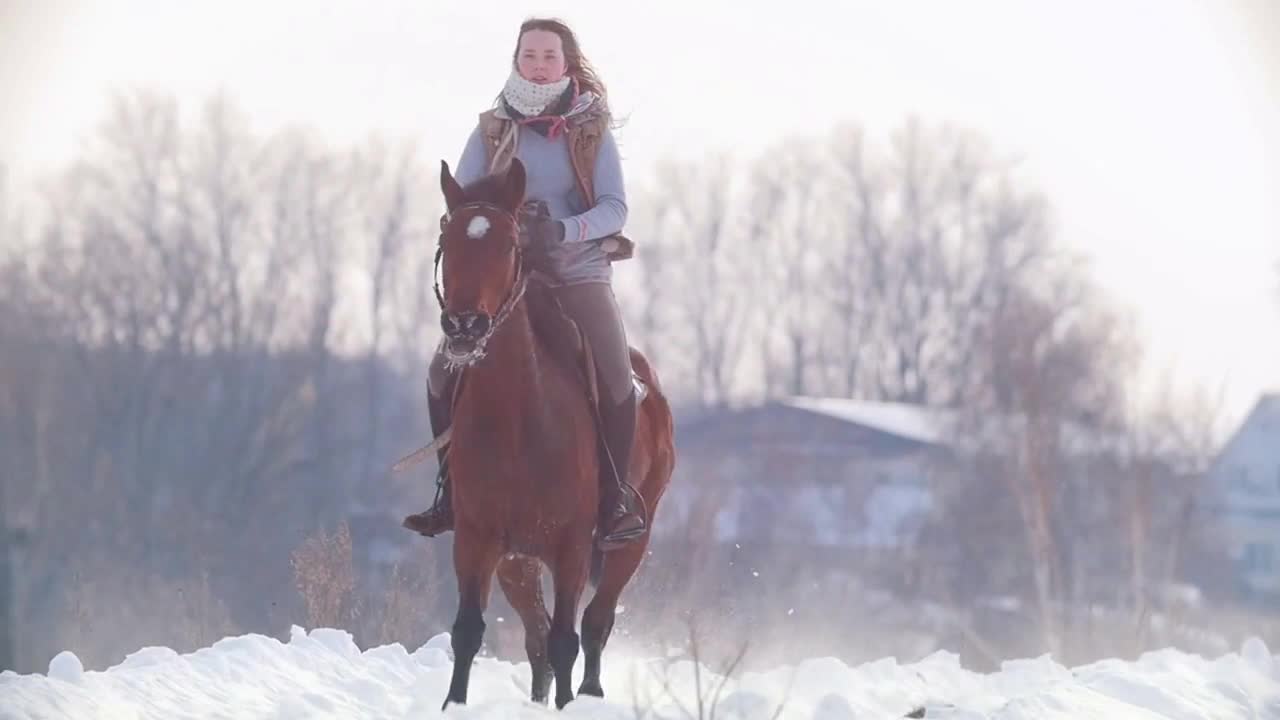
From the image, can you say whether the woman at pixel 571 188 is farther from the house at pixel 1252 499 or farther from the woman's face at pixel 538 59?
the house at pixel 1252 499

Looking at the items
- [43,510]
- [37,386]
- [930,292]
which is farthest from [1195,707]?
[930,292]

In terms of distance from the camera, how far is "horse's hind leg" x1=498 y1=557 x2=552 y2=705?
10016 millimetres

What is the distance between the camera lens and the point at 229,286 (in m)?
53.3

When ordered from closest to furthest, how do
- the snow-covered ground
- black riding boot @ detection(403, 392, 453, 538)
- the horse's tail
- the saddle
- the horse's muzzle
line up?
the horse's muzzle → the snow-covered ground → the saddle → black riding boot @ detection(403, 392, 453, 538) → the horse's tail

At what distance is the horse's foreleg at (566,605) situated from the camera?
864cm

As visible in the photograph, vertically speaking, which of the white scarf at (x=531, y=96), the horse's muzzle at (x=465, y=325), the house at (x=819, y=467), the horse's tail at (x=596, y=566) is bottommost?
the house at (x=819, y=467)

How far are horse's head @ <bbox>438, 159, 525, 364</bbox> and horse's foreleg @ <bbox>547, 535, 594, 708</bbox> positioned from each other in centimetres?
117

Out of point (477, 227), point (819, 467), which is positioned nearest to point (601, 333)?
point (477, 227)

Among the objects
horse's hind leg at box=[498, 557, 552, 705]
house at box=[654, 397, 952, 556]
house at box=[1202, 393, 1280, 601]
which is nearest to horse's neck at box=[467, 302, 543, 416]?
horse's hind leg at box=[498, 557, 552, 705]

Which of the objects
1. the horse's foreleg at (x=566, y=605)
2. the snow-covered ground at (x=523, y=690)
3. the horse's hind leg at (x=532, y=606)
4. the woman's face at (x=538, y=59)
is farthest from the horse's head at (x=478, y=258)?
the horse's hind leg at (x=532, y=606)

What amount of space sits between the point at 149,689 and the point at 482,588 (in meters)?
2.02

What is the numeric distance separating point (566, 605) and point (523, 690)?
1.41ft

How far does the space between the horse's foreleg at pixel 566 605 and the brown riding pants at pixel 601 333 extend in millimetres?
782

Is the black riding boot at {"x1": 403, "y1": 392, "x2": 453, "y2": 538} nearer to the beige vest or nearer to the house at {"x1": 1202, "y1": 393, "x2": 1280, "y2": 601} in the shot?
the beige vest
